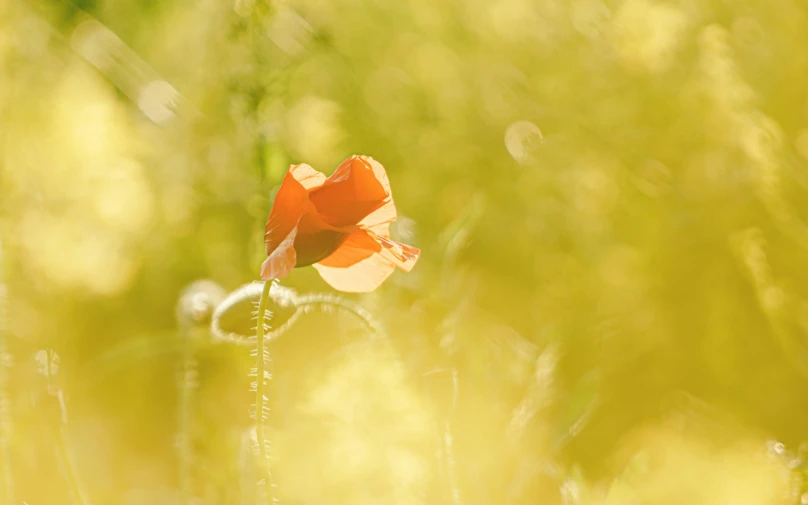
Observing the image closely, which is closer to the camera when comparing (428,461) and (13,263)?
(428,461)

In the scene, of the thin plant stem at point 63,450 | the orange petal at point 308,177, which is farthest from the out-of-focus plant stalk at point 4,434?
the orange petal at point 308,177

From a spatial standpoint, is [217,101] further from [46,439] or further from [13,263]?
[46,439]

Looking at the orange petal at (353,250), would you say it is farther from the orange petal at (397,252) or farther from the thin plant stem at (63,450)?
the thin plant stem at (63,450)

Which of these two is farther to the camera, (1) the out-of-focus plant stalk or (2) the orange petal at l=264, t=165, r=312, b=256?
(1) the out-of-focus plant stalk

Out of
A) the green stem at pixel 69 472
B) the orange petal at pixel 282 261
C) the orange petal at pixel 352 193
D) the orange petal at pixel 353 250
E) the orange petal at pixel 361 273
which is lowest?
the green stem at pixel 69 472

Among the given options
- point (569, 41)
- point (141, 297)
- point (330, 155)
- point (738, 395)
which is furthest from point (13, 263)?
point (738, 395)

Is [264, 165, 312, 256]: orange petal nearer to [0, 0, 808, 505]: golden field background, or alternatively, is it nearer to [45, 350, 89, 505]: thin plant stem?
[45, 350, 89, 505]: thin plant stem

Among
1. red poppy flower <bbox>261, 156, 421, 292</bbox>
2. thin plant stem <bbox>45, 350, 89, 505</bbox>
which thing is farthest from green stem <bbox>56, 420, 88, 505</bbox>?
red poppy flower <bbox>261, 156, 421, 292</bbox>
